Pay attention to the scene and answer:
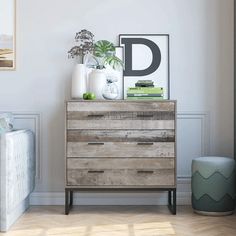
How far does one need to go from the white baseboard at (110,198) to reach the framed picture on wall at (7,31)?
3.73 ft

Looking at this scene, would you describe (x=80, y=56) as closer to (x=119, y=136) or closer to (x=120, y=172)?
(x=119, y=136)

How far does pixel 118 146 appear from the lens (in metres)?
3.54

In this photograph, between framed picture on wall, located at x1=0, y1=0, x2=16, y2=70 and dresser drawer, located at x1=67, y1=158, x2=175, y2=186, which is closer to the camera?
dresser drawer, located at x1=67, y1=158, x2=175, y2=186

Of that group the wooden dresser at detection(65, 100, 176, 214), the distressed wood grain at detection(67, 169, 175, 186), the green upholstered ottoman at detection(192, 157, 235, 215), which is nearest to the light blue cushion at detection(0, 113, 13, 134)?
the wooden dresser at detection(65, 100, 176, 214)

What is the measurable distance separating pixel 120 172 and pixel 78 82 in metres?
0.81

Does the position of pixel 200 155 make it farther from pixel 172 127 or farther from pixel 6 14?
pixel 6 14

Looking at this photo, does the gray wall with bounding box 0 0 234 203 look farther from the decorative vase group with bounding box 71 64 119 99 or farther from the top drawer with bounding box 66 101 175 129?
the top drawer with bounding box 66 101 175 129

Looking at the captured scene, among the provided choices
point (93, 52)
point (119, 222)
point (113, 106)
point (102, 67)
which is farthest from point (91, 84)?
point (119, 222)

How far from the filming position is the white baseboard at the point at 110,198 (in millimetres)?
3941

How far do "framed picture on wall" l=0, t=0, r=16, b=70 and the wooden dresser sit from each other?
2.58 feet

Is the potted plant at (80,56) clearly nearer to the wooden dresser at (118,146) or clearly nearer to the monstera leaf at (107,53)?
the monstera leaf at (107,53)

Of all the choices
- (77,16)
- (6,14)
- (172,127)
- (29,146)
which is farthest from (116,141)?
(6,14)

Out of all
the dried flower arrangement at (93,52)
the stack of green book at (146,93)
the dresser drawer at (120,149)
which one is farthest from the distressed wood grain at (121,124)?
the dried flower arrangement at (93,52)

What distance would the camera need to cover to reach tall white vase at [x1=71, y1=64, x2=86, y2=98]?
379 centimetres
